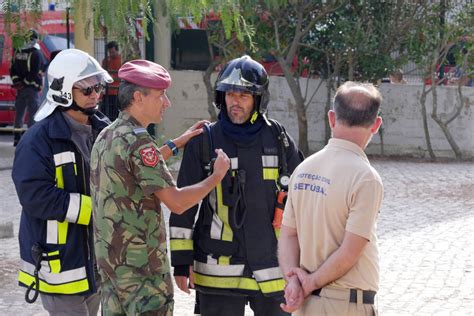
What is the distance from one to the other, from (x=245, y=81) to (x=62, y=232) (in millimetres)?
1170

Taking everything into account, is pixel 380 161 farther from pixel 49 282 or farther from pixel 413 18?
pixel 49 282

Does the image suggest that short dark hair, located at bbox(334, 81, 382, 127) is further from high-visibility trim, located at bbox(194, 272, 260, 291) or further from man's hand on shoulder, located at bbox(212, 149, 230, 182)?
high-visibility trim, located at bbox(194, 272, 260, 291)

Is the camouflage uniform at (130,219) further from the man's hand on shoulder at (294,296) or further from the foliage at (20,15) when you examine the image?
the foliage at (20,15)

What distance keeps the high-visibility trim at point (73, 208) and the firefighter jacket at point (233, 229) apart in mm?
464

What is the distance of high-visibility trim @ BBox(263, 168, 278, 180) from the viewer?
4887mm

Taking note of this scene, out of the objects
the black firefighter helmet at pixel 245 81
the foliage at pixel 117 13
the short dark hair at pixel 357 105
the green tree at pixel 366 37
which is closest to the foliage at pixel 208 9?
the foliage at pixel 117 13

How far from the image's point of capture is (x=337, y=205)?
150 inches

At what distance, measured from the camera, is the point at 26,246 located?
4.80m

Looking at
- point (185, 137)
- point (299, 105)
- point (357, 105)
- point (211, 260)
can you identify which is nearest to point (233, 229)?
point (211, 260)

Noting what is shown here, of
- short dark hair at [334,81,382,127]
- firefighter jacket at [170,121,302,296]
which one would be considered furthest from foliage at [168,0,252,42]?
short dark hair at [334,81,382,127]

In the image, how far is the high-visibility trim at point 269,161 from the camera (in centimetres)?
490

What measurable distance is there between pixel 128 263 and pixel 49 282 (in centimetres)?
60

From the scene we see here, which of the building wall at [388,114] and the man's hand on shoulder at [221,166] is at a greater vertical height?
the man's hand on shoulder at [221,166]

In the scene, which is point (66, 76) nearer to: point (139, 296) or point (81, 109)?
point (81, 109)
